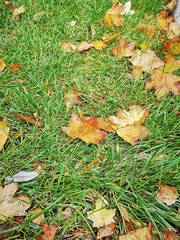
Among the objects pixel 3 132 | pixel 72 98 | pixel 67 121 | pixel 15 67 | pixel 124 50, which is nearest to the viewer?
pixel 3 132

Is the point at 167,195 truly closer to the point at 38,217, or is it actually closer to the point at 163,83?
the point at 38,217

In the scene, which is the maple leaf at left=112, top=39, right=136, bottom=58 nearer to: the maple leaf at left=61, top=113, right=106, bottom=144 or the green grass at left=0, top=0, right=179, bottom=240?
the green grass at left=0, top=0, right=179, bottom=240

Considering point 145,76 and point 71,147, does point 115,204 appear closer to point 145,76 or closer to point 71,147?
point 71,147

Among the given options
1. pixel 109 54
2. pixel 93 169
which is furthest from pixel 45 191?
pixel 109 54

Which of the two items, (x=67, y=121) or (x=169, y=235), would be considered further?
(x=67, y=121)

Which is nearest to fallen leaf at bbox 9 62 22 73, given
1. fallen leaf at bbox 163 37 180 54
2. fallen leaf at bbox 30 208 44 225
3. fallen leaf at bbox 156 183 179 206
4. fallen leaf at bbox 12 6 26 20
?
fallen leaf at bbox 12 6 26 20

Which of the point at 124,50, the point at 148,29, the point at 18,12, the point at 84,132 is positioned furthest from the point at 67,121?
the point at 18,12
